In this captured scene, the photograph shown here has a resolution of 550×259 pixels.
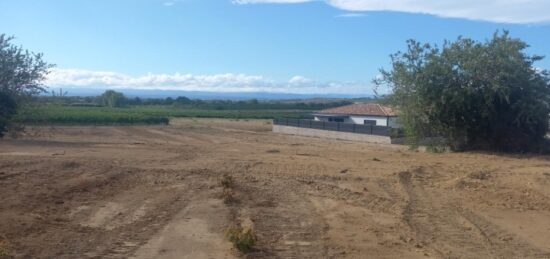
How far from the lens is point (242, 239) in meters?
9.20

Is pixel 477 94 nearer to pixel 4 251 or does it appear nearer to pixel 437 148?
pixel 437 148

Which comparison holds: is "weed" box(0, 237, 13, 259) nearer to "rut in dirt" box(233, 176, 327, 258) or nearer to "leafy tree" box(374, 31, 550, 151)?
"rut in dirt" box(233, 176, 327, 258)

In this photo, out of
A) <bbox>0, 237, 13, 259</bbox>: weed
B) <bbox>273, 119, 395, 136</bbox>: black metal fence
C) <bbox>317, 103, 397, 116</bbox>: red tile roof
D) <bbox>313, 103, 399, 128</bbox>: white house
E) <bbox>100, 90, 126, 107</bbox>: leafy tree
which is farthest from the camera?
<bbox>100, 90, 126, 107</bbox>: leafy tree

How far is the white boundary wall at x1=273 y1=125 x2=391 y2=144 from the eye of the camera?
4949 cm

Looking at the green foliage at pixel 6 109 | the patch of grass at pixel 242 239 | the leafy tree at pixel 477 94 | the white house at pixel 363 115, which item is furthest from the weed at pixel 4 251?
the white house at pixel 363 115

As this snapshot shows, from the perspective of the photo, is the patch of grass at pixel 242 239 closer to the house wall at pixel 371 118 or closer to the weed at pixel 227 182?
the weed at pixel 227 182

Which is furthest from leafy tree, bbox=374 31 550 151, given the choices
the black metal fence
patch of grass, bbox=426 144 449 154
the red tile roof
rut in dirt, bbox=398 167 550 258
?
the red tile roof

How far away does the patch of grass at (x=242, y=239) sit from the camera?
9.12 meters

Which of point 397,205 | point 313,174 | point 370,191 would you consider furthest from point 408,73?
point 397,205

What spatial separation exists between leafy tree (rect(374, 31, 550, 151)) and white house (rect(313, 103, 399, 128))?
3309cm

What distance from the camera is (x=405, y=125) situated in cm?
2802

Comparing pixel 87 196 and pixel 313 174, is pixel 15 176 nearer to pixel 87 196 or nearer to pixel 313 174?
pixel 87 196

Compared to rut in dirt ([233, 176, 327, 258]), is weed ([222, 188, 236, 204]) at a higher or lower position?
higher

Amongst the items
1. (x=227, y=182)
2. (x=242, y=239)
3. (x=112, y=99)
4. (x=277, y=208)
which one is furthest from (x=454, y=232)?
(x=112, y=99)
